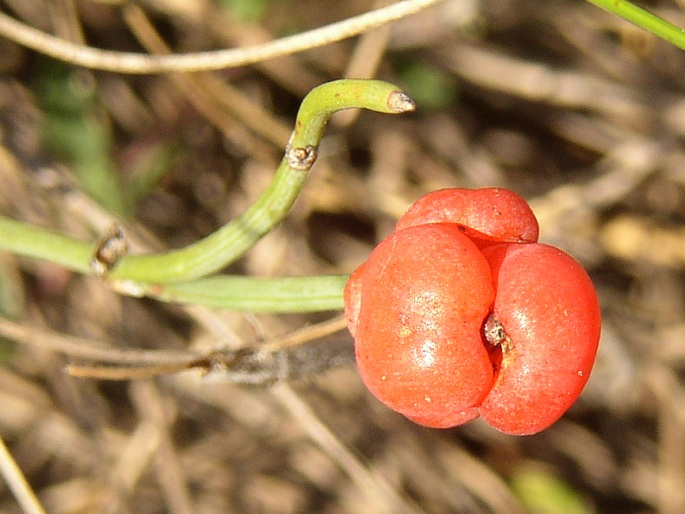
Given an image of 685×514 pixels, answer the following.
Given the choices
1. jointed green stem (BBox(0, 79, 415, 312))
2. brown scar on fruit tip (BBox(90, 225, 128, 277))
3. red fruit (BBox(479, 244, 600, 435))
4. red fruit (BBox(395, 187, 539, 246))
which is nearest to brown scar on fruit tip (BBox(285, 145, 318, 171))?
jointed green stem (BBox(0, 79, 415, 312))

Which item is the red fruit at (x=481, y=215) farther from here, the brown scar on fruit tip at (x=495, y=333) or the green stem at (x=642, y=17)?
the green stem at (x=642, y=17)

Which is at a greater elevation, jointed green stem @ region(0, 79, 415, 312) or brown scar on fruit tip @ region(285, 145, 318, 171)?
brown scar on fruit tip @ region(285, 145, 318, 171)

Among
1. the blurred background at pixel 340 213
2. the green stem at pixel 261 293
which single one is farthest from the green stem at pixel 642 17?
the blurred background at pixel 340 213

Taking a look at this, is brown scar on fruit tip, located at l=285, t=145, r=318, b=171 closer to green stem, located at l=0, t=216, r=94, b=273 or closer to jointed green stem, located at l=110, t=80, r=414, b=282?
jointed green stem, located at l=110, t=80, r=414, b=282

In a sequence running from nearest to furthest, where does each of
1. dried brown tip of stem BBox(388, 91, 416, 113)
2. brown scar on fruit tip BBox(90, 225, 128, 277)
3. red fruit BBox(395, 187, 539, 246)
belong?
dried brown tip of stem BBox(388, 91, 416, 113), red fruit BBox(395, 187, 539, 246), brown scar on fruit tip BBox(90, 225, 128, 277)

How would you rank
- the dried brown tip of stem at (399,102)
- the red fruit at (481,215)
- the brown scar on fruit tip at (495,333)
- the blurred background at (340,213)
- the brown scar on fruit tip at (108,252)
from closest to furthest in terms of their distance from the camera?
the dried brown tip of stem at (399,102)
the brown scar on fruit tip at (495,333)
the red fruit at (481,215)
the brown scar on fruit tip at (108,252)
the blurred background at (340,213)

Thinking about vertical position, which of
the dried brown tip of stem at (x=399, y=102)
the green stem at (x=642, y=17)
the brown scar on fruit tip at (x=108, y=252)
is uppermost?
the dried brown tip of stem at (x=399, y=102)

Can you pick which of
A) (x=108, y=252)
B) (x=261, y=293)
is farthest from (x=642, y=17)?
(x=108, y=252)

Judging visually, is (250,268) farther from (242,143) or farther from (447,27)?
(447,27)
